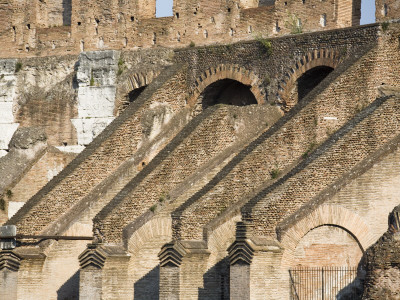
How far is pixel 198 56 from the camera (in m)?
32.8

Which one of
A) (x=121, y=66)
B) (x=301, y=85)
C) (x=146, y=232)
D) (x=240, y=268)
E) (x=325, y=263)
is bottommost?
(x=240, y=268)

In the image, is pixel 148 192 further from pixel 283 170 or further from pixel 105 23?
pixel 105 23

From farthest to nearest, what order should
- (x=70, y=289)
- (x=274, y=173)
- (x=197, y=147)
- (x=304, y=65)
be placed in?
(x=304, y=65) < (x=70, y=289) < (x=197, y=147) < (x=274, y=173)

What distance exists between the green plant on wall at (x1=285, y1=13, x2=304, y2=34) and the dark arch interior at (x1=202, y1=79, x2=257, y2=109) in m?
1.76

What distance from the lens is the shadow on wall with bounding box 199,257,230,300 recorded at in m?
27.0

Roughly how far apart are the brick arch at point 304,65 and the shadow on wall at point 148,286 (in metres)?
4.98

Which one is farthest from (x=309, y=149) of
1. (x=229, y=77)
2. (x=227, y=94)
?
(x=227, y=94)

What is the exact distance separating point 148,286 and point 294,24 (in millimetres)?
7228

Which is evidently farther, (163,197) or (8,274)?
(8,274)

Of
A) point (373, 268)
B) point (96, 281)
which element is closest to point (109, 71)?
point (96, 281)

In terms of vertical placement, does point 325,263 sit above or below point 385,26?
below

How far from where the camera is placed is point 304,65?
3052 cm

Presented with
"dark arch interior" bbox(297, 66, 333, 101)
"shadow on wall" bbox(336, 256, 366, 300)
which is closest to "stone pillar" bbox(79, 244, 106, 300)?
"shadow on wall" bbox(336, 256, 366, 300)

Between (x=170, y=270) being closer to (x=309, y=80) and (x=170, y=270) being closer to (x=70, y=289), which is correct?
(x=70, y=289)
